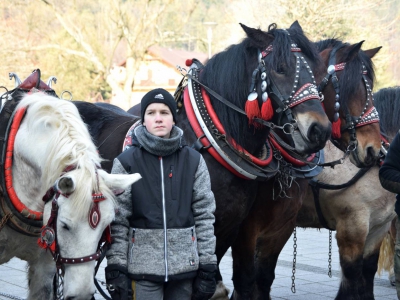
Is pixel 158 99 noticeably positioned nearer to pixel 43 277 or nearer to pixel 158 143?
pixel 158 143

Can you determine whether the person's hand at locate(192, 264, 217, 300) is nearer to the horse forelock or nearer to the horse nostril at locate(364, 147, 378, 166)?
the horse nostril at locate(364, 147, 378, 166)

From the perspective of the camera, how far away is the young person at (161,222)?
2.95 m

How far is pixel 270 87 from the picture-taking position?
12.1 ft

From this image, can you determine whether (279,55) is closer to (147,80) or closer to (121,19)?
(121,19)

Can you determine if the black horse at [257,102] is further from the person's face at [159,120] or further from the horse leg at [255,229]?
the person's face at [159,120]

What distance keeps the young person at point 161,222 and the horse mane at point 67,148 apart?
199 mm

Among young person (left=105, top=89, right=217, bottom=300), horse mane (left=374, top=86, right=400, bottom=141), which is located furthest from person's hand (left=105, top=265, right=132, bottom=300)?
horse mane (left=374, top=86, right=400, bottom=141)

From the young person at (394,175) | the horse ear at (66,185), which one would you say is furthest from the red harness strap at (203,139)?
the horse ear at (66,185)

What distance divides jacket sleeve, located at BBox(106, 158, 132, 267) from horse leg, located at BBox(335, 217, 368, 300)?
8.24 feet

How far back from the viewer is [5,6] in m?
20.9

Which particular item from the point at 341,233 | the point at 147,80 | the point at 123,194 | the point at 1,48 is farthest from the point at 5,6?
the point at 147,80

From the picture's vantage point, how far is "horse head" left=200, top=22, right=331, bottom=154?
11.8 ft

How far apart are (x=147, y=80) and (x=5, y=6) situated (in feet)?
99.3

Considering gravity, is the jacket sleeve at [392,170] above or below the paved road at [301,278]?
above
